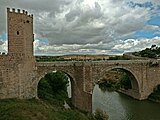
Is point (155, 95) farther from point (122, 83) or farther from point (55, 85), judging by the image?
point (55, 85)

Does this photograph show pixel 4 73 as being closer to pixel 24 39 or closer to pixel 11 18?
pixel 24 39

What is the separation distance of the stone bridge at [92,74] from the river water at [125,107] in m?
1.90

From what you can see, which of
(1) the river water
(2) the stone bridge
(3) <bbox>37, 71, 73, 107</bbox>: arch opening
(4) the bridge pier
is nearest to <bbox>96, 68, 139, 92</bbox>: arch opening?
(2) the stone bridge

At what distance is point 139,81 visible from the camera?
30.8 metres

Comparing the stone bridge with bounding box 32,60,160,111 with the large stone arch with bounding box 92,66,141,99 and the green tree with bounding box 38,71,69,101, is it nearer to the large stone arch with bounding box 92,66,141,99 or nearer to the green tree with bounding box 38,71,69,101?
the large stone arch with bounding box 92,66,141,99

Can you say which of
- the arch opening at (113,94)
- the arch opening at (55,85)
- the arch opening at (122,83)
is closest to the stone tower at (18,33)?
the arch opening at (55,85)

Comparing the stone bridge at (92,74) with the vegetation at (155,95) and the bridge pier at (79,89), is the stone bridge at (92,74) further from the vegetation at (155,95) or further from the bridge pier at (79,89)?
the vegetation at (155,95)

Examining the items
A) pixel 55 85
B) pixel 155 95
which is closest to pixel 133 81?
pixel 155 95

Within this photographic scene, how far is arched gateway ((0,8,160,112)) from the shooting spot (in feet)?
63.4

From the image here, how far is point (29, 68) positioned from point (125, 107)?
1284cm

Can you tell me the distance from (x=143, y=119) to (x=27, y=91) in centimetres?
1176

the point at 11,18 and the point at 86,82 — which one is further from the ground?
the point at 11,18

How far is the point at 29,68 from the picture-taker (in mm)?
21500

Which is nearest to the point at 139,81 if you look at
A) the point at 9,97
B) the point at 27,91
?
the point at 27,91
